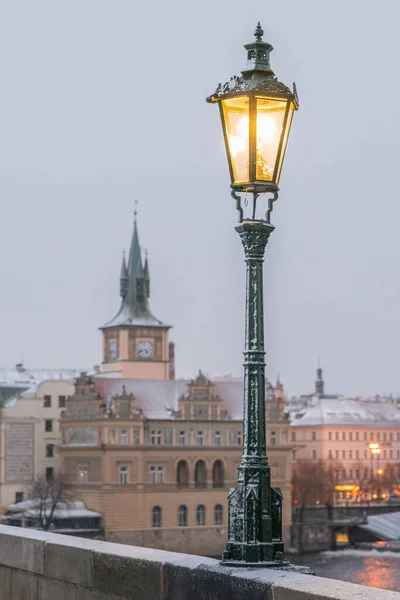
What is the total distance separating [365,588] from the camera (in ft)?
26.0

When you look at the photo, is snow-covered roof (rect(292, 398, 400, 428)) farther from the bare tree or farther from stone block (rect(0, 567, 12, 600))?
stone block (rect(0, 567, 12, 600))

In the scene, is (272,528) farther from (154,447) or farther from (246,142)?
(154,447)

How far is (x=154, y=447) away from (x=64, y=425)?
19.5 feet

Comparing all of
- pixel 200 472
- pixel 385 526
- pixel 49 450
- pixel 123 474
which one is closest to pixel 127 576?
pixel 123 474

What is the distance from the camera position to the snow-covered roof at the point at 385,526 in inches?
3844

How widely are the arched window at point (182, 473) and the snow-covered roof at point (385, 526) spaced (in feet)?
42.5

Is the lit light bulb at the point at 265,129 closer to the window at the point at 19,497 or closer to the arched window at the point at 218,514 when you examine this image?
the window at the point at 19,497

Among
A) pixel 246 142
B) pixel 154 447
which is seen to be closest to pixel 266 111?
pixel 246 142

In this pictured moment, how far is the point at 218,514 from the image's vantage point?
311 feet

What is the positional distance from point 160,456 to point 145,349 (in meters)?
24.5

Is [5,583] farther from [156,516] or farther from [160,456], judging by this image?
[160,456]

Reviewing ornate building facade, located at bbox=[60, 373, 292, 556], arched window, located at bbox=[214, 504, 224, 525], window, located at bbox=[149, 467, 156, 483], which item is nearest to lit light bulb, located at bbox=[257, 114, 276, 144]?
ornate building facade, located at bbox=[60, 373, 292, 556]

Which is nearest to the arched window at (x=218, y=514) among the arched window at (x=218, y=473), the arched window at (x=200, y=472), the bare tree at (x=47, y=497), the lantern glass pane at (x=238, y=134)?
the arched window at (x=218, y=473)

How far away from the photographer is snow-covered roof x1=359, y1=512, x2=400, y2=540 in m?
97.6
